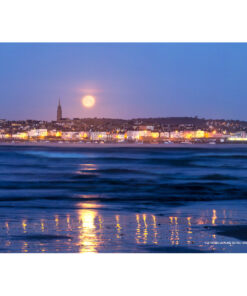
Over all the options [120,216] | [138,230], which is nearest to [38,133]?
[120,216]

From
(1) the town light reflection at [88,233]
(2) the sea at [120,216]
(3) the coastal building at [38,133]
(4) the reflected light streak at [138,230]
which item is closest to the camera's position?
(1) the town light reflection at [88,233]

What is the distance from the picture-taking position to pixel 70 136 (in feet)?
56.1

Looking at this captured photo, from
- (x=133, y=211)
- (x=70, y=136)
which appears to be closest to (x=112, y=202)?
(x=133, y=211)

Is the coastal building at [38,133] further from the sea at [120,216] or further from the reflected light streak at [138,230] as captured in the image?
the reflected light streak at [138,230]

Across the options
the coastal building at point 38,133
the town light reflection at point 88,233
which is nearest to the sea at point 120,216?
the town light reflection at point 88,233

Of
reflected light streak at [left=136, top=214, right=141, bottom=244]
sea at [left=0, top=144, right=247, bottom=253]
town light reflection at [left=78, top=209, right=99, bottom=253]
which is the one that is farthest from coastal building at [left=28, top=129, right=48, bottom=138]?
reflected light streak at [left=136, top=214, right=141, bottom=244]

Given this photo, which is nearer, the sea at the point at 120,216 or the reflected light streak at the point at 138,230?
the sea at the point at 120,216

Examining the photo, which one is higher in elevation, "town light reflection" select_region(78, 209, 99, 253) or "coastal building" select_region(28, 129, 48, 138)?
"coastal building" select_region(28, 129, 48, 138)

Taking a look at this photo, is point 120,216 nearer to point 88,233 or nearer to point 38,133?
point 88,233

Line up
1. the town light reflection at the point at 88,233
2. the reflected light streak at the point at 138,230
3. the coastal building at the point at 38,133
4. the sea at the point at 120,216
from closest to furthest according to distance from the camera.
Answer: the town light reflection at the point at 88,233
the sea at the point at 120,216
the reflected light streak at the point at 138,230
the coastal building at the point at 38,133

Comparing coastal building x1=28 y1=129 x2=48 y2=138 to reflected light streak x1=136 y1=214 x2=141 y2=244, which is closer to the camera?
reflected light streak x1=136 y1=214 x2=141 y2=244

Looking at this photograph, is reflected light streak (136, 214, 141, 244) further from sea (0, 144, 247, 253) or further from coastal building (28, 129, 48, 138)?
coastal building (28, 129, 48, 138)

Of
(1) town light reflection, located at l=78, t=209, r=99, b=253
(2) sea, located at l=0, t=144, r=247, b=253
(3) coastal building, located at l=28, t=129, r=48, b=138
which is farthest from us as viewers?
(3) coastal building, located at l=28, t=129, r=48, b=138

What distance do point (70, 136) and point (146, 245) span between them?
1284cm
